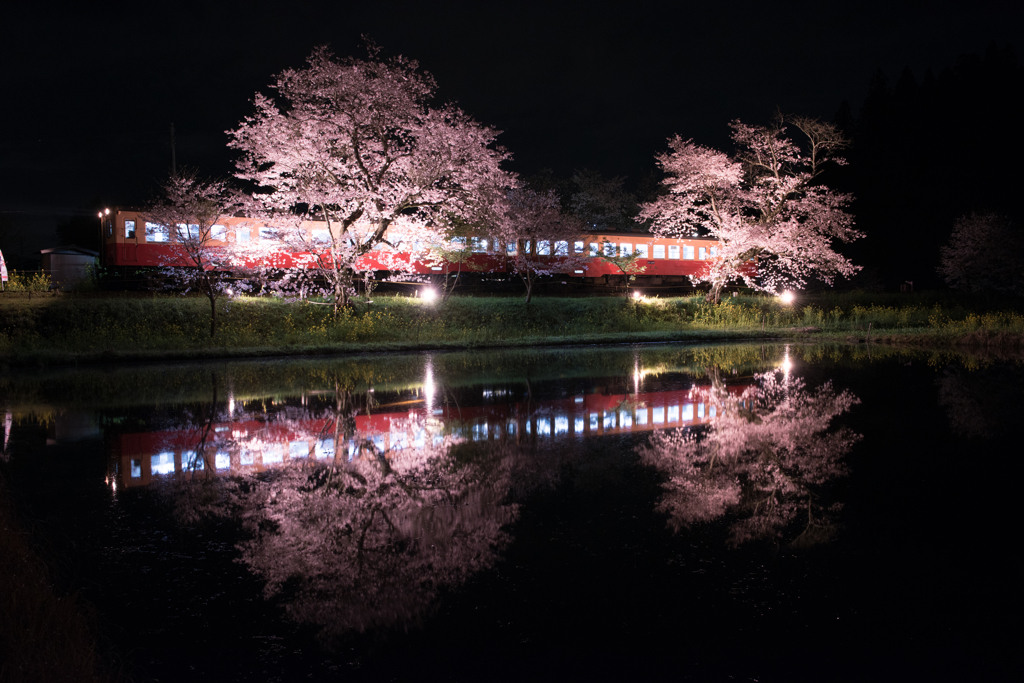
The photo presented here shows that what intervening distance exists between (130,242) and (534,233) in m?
16.0

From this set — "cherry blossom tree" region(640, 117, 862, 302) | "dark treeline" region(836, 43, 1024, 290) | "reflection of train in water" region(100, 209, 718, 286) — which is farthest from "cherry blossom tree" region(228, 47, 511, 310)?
"dark treeline" region(836, 43, 1024, 290)

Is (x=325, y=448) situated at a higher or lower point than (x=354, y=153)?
lower

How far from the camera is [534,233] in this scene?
89.8ft

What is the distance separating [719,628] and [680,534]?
1129 mm

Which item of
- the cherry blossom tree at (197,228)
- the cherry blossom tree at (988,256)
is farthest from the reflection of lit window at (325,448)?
the cherry blossom tree at (988,256)

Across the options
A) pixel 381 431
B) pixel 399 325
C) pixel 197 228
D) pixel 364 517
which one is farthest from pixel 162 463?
pixel 197 228

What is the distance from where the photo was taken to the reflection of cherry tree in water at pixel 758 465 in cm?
431

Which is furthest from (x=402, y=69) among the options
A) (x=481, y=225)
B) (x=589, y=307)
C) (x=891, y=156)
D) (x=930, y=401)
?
(x=891, y=156)

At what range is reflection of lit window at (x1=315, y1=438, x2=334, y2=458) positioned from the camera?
6.15 m

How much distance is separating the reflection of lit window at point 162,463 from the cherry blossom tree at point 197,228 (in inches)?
544

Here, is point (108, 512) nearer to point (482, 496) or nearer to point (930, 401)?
point (482, 496)

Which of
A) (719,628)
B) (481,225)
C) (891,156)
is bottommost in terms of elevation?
(719,628)

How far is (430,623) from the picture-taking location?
297 centimetres

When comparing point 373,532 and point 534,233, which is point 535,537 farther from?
point 534,233
